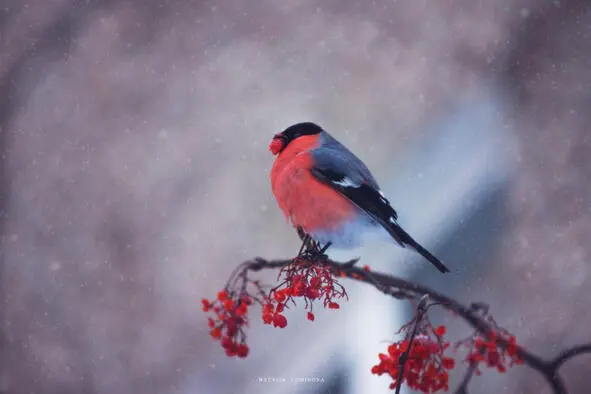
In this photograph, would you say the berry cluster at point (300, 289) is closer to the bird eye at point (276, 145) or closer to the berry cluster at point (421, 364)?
the berry cluster at point (421, 364)

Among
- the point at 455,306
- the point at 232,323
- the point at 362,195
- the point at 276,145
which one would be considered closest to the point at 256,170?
the point at 276,145

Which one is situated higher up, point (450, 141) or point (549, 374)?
point (450, 141)

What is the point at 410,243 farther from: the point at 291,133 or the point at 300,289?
the point at 291,133

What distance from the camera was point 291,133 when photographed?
144cm

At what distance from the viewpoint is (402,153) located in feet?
4.63

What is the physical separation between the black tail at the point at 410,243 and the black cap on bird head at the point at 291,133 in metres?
0.33

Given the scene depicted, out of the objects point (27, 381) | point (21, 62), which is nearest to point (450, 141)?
point (21, 62)

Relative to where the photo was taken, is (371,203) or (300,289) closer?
(300,289)

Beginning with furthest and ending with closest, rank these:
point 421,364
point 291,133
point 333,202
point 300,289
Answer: point 291,133 < point 333,202 < point 300,289 < point 421,364

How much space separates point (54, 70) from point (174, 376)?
3.13 ft

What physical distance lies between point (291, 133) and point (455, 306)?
0.62m

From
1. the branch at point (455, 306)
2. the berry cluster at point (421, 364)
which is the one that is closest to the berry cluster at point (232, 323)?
the branch at point (455, 306)

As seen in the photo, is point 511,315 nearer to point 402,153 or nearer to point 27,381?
point 402,153

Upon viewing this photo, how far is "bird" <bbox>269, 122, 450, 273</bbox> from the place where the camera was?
1.33 metres
